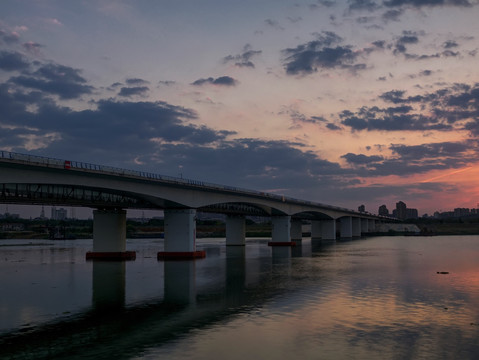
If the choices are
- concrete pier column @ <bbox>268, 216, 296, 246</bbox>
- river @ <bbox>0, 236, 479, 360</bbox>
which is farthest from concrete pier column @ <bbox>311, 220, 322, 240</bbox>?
river @ <bbox>0, 236, 479, 360</bbox>

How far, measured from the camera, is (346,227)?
18650cm

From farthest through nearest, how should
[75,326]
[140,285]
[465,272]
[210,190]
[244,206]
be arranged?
[244,206], [210,190], [465,272], [140,285], [75,326]

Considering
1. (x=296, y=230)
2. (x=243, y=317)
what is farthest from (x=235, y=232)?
(x=243, y=317)

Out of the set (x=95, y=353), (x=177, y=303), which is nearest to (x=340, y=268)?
(x=177, y=303)

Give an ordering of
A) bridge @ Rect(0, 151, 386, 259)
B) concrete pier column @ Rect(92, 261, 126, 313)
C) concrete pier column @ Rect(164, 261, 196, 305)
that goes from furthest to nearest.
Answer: bridge @ Rect(0, 151, 386, 259) < concrete pier column @ Rect(164, 261, 196, 305) < concrete pier column @ Rect(92, 261, 126, 313)

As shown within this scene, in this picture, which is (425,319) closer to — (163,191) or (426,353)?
(426,353)

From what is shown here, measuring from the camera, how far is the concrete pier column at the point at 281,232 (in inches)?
4719

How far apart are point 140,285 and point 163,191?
28592 millimetres

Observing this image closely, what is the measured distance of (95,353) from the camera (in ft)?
61.6

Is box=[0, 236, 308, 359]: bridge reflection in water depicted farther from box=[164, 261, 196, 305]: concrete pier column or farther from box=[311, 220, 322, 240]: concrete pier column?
box=[311, 220, 322, 240]: concrete pier column

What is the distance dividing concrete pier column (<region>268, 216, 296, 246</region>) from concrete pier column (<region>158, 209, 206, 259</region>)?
49535 mm

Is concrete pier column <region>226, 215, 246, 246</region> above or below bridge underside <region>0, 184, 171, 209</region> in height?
below

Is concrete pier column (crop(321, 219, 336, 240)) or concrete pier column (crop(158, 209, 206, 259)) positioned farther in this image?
concrete pier column (crop(321, 219, 336, 240))

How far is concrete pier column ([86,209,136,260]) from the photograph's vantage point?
7169 cm
